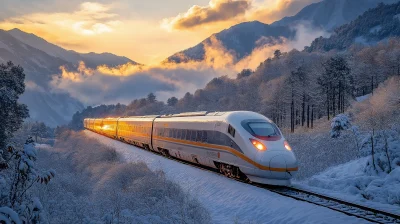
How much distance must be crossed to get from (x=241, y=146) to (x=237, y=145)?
1.07ft

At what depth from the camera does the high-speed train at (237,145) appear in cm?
1375

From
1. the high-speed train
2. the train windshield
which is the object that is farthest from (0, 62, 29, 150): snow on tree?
the train windshield

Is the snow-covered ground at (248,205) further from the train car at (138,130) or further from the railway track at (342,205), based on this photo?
the train car at (138,130)

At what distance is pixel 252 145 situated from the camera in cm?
1432

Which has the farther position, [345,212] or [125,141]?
[125,141]

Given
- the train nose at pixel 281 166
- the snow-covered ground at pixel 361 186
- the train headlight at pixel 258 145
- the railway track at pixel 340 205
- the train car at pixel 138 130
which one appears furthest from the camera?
the train car at pixel 138 130

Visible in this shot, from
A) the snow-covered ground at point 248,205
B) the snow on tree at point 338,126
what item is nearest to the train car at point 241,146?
the snow-covered ground at point 248,205

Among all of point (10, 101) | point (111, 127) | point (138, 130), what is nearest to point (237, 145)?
point (138, 130)

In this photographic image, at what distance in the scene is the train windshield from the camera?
48.8ft

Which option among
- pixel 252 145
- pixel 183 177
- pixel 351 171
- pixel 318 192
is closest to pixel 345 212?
pixel 318 192

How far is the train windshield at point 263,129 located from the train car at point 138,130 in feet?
52.0

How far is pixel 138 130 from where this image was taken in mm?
34688

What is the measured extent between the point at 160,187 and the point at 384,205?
7.41m

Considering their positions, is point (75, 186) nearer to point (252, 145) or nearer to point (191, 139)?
point (191, 139)
